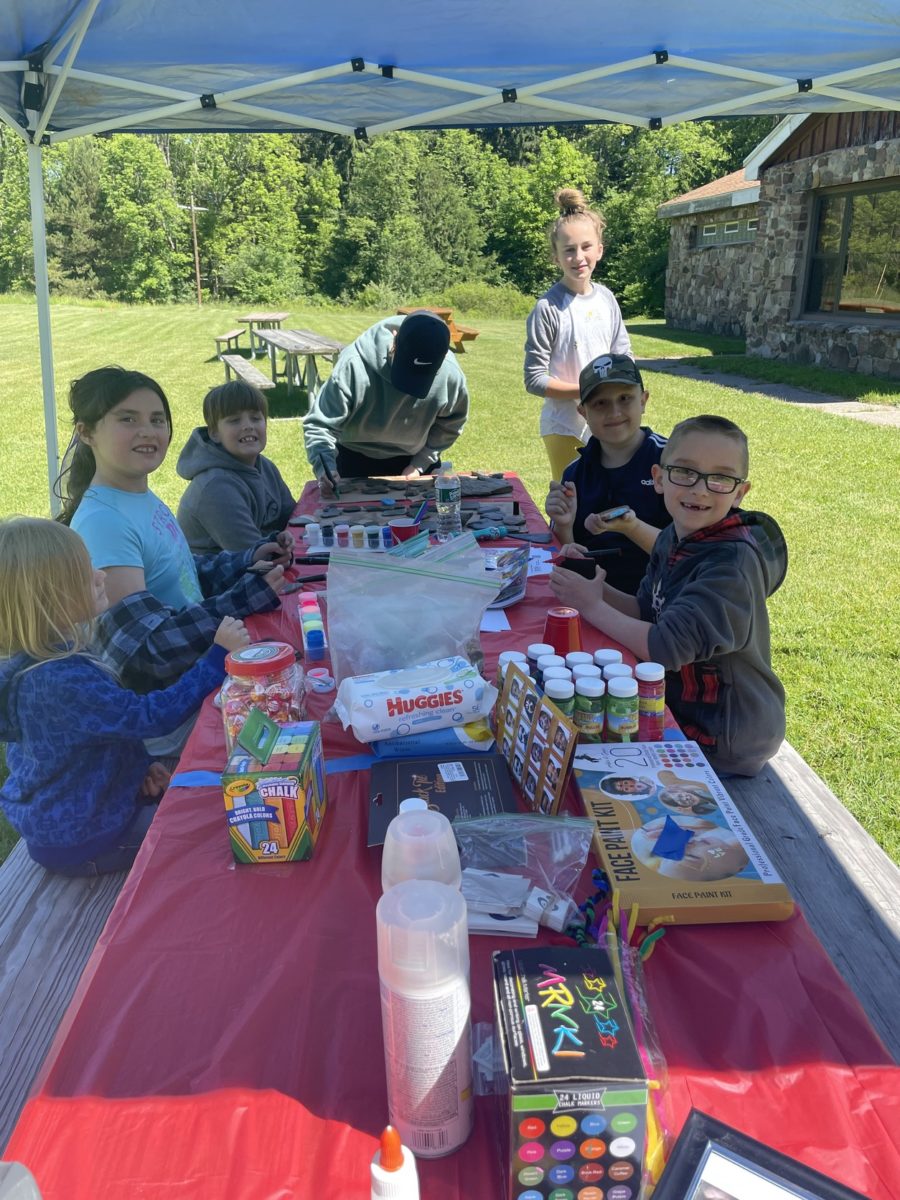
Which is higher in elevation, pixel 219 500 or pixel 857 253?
pixel 857 253

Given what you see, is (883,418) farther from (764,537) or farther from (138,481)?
(138,481)

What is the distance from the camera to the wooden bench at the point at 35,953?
1.48 m

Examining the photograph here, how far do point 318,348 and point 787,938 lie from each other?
10744mm

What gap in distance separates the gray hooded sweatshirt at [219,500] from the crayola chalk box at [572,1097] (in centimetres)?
256

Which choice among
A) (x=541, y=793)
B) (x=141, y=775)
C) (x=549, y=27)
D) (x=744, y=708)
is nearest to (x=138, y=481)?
(x=141, y=775)

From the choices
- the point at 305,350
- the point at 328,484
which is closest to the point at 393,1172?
the point at 328,484

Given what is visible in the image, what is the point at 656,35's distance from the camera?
3381 mm

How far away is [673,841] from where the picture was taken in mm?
1245

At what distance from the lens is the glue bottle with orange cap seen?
724mm

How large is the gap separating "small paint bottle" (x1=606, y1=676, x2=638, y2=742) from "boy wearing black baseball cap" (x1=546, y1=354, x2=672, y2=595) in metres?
1.32

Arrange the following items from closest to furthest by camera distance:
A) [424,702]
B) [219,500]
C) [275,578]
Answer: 1. [424,702]
2. [275,578]
3. [219,500]

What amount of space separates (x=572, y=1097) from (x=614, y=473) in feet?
8.09

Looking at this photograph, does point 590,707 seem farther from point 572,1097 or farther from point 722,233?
point 722,233

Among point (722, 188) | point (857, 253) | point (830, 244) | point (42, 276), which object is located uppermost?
point (722, 188)
